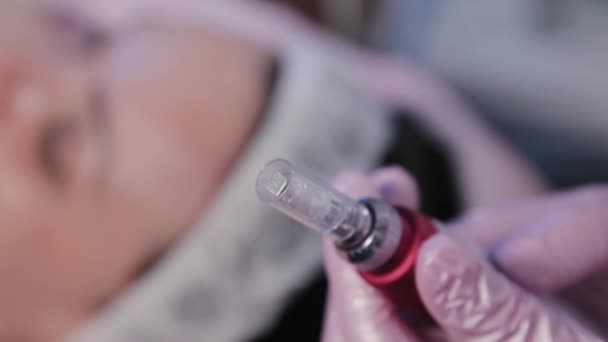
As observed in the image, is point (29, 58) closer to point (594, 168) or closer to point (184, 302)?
point (184, 302)

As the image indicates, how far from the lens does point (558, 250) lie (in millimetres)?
455

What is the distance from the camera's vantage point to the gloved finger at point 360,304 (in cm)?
42

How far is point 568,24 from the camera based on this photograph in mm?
958

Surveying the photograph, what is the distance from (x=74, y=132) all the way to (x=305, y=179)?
1.44ft

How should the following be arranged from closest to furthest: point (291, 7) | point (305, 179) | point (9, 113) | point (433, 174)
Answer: point (305, 179) < point (9, 113) < point (433, 174) < point (291, 7)

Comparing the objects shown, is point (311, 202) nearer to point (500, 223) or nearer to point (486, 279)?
point (486, 279)

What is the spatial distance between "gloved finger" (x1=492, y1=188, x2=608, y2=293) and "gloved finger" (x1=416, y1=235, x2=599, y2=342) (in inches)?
1.6

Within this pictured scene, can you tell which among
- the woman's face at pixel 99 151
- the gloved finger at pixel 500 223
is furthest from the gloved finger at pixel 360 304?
the woman's face at pixel 99 151

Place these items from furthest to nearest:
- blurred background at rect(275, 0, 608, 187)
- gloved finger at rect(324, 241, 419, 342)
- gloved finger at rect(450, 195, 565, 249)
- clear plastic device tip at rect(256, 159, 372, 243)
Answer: blurred background at rect(275, 0, 608, 187) < gloved finger at rect(450, 195, 565, 249) < gloved finger at rect(324, 241, 419, 342) < clear plastic device tip at rect(256, 159, 372, 243)

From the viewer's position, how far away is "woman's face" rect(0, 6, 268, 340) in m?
0.61

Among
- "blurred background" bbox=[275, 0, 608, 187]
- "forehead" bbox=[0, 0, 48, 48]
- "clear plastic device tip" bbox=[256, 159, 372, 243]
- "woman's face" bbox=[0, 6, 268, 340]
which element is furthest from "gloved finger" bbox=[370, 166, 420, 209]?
"blurred background" bbox=[275, 0, 608, 187]

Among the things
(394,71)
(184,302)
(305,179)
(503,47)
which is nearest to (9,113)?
(184,302)

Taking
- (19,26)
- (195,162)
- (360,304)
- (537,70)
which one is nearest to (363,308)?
(360,304)

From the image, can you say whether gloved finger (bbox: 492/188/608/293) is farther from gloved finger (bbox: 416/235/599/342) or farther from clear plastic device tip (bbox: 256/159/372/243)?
clear plastic device tip (bbox: 256/159/372/243)
